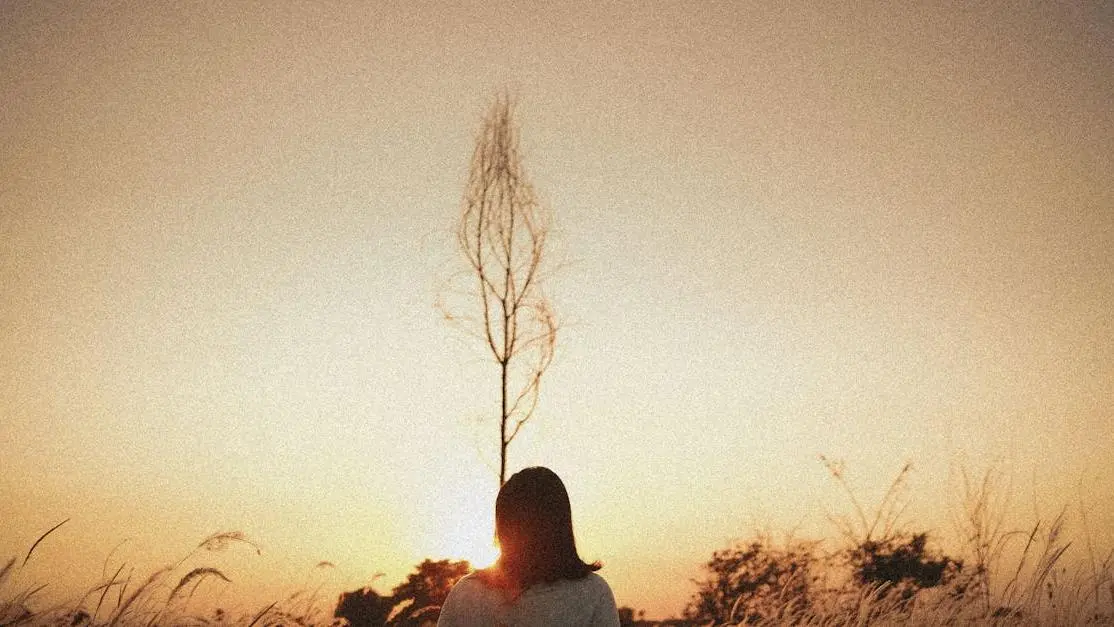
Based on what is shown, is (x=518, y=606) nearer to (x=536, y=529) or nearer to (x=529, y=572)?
(x=529, y=572)

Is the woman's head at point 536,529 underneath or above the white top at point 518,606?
above

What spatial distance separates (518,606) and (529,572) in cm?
13

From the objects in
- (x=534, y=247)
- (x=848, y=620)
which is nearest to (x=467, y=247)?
(x=534, y=247)

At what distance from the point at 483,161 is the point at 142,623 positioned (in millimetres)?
8479

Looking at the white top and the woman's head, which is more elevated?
the woman's head

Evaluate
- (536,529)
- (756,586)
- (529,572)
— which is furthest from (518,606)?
(756,586)

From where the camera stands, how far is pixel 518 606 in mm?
3256

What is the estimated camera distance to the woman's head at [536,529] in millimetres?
3227

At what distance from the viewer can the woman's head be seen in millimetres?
3227

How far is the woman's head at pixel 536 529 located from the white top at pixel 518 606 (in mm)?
51

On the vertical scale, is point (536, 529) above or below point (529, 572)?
above

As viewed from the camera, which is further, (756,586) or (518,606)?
(756,586)

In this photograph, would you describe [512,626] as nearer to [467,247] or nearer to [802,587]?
[802,587]

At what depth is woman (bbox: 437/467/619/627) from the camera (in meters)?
3.23
